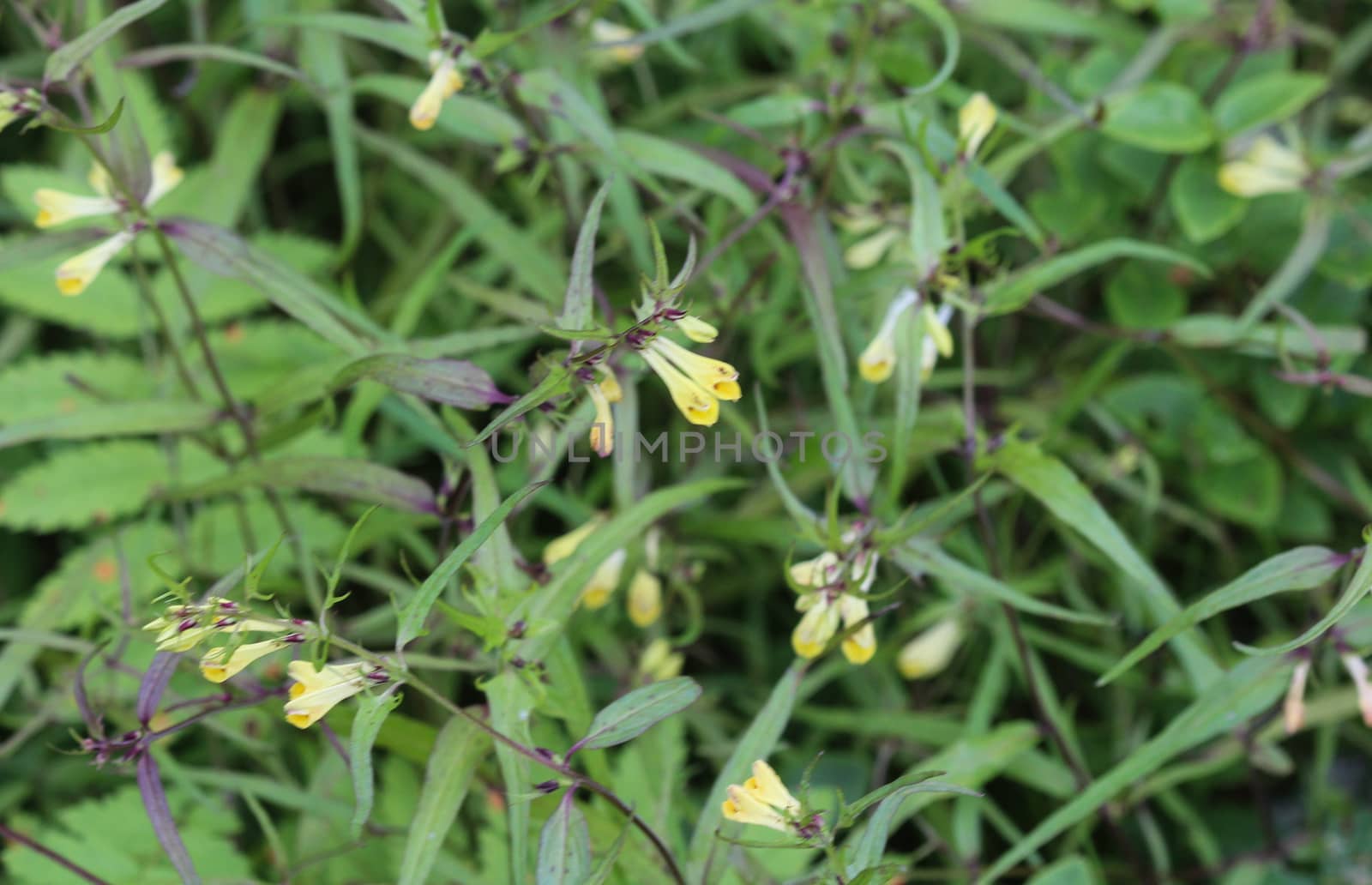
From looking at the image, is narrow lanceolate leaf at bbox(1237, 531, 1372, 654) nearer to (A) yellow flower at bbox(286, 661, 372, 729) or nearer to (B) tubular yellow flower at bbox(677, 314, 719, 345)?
(B) tubular yellow flower at bbox(677, 314, 719, 345)

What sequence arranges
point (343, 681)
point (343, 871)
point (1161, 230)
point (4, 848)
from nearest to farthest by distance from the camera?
point (343, 681) < point (343, 871) < point (4, 848) < point (1161, 230)

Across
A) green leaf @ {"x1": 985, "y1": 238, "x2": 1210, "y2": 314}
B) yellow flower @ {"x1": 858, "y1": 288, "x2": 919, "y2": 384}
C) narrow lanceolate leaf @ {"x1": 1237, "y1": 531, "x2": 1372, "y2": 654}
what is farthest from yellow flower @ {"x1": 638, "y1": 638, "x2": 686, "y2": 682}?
narrow lanceolate leaf @ {"x1": 1237, "y1": 531, "x2": 1372, "y2": 654}

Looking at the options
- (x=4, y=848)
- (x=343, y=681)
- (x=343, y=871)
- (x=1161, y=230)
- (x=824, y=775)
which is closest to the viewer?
(x=343, y=681)

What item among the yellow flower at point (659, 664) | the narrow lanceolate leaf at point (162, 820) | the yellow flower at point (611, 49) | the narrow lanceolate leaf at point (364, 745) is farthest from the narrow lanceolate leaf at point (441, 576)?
the yellow flower at point (611, 49)

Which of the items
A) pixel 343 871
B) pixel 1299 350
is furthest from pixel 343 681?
pixel 1299 350

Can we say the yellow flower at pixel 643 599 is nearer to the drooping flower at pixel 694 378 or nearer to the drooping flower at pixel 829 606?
the drooping flower at pixel 829 606

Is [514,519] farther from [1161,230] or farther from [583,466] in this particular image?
[1161,230]

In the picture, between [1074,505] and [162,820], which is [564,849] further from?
[1074,505]
